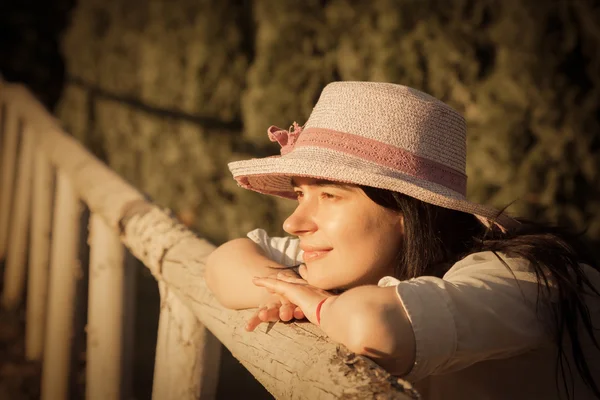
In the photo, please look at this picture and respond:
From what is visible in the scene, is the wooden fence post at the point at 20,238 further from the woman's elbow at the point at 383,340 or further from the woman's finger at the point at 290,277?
the woman's elbow at the point at 383,340

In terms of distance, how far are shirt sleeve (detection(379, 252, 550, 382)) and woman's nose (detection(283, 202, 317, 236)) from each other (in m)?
0.44

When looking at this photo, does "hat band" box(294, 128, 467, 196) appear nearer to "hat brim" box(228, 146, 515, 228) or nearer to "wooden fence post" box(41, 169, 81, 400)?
"hat brim" box(228, 146, 515, 228)

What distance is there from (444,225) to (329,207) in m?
0.37

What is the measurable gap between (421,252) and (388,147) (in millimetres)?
320

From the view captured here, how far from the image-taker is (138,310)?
5.30 metres

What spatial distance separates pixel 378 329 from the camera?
1.28 metres

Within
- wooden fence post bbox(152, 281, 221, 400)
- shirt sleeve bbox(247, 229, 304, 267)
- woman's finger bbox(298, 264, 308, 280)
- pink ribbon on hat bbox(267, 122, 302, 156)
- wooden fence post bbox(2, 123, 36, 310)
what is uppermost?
pink ribbon on hat bbox(267, 122, 302, 156)

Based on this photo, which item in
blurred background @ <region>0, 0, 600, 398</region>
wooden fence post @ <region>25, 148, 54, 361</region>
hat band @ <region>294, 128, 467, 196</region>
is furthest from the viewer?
wooden fence post @ <region>25, 148, 54, 361</region>

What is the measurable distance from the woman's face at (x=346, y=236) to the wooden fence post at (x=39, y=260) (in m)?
3.09

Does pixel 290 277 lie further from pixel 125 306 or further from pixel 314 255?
pixel 125 306

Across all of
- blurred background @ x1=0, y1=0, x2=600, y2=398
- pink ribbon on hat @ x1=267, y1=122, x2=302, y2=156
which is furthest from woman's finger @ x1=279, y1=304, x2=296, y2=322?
blurred background @ x1=0, y1=0, x2=600, y2=398

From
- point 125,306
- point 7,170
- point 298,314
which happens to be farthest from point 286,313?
point 7,170

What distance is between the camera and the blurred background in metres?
3.77

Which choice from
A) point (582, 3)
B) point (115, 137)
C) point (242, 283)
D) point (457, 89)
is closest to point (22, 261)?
point (115, 137)
